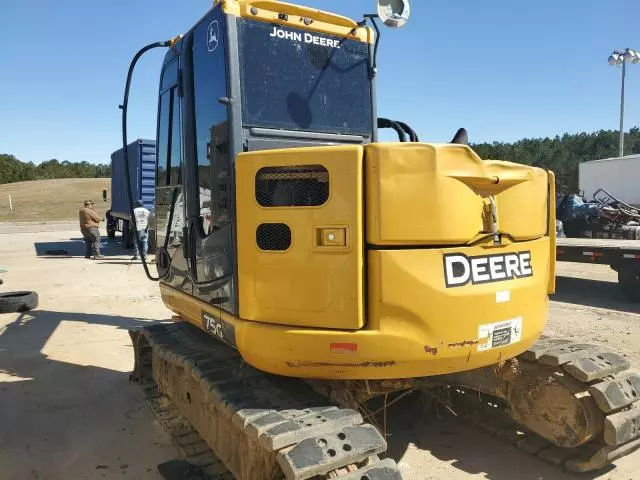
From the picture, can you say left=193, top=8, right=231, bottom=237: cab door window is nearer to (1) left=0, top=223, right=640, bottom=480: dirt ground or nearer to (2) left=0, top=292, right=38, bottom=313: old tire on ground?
(1) left=0, top=223, right=640, bottom=480: dirt ground

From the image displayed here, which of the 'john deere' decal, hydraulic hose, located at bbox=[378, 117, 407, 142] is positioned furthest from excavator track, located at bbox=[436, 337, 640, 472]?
hydraulic hose, located at bbox=[378, 117, 407, 142]

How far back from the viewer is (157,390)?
5.19m

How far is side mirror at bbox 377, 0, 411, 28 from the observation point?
3.39m

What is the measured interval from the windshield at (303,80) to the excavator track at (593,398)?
2.19 m

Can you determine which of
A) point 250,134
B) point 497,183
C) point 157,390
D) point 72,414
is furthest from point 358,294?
point 72,414

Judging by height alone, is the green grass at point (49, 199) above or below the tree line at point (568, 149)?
below

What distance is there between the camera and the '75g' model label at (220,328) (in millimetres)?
3338

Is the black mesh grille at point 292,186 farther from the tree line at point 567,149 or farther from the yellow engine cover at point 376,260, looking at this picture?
the tree line at point 567,149

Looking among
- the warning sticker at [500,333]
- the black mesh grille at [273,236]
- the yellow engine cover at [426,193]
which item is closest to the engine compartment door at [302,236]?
the black mesh grille at [273,236]

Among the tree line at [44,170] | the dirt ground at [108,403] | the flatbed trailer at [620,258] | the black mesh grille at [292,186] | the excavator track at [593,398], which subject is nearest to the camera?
the black mesh grille at [292,186]

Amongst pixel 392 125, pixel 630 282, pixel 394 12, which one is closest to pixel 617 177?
pixel 630 282

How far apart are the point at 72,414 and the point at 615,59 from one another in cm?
2969

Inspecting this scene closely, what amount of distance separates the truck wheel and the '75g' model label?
8702 mm

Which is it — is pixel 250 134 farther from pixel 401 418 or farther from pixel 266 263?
pixel 401 418
